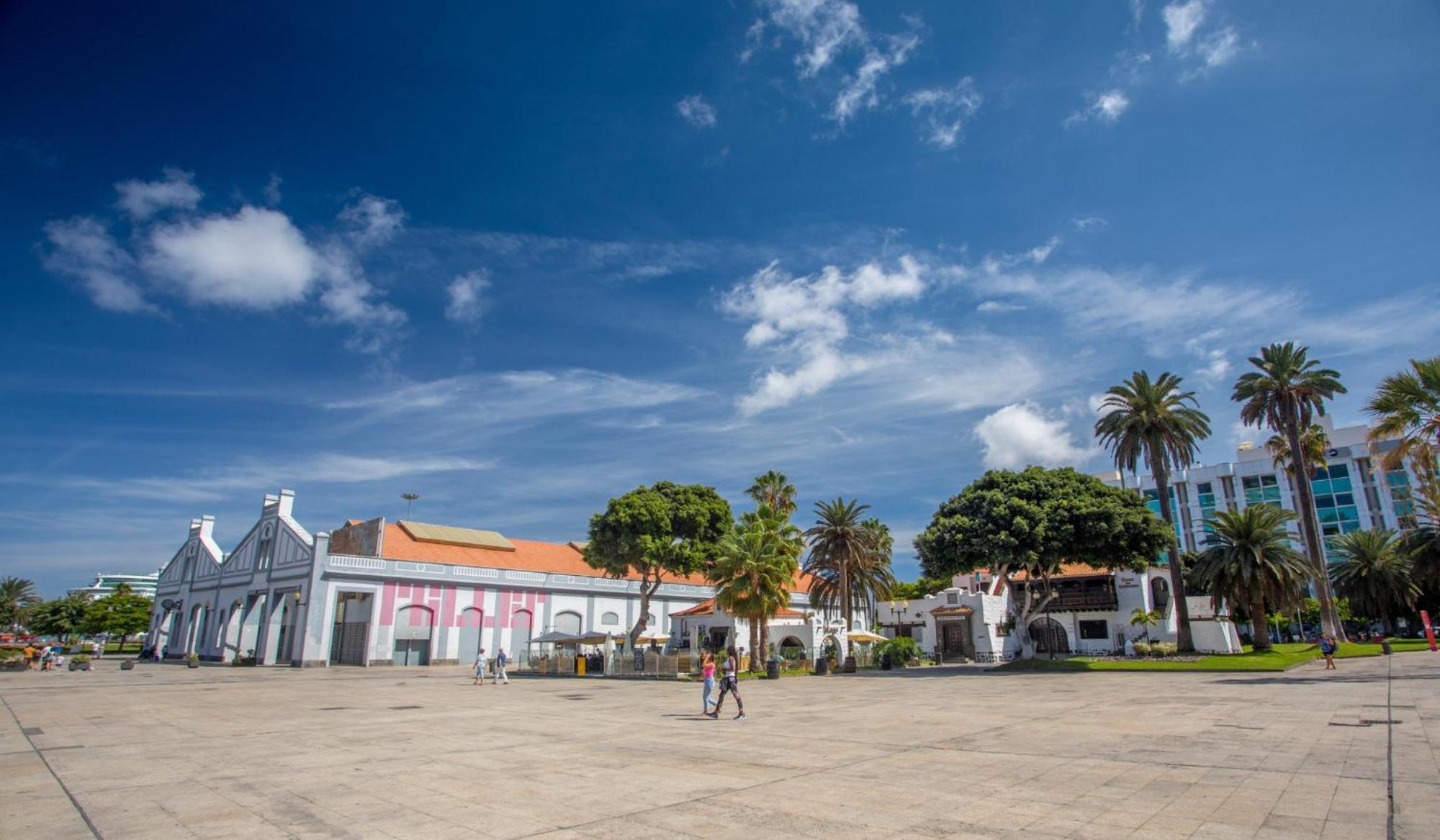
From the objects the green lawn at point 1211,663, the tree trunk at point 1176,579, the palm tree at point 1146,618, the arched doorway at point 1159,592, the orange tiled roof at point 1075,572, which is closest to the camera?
the green lawn at point 1211,663

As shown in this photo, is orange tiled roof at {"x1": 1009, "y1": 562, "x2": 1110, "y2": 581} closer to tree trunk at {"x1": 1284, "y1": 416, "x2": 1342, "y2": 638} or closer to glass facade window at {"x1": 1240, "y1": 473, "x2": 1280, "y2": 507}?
tree trunk at {"x1": 1284, "y1": 416, "x2": 1342, "y2": 638}

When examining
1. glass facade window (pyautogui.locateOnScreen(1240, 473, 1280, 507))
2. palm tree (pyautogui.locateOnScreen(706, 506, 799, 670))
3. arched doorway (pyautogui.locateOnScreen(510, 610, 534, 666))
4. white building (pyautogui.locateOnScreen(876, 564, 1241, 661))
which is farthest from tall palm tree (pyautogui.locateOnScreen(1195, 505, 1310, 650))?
glass facade window (pyautogui.locateOnScreen(1240, 473, 1280, 507))

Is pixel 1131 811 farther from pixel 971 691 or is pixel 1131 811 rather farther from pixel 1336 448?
pixel 1336 448

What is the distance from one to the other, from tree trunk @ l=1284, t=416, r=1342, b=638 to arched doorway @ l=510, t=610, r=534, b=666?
53.0 meters

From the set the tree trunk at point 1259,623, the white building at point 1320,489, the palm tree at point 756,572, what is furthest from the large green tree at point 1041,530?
the white building at point 1320,489

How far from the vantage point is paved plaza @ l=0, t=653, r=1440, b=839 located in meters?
8.20

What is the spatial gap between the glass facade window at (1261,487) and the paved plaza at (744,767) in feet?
344

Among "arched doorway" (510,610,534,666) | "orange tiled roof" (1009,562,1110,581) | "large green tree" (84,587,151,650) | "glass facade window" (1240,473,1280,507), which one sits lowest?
"arched doorway" (510,610,534,666)

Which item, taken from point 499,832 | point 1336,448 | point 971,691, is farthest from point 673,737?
point 1336,448

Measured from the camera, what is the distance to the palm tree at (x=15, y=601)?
99.1 metres

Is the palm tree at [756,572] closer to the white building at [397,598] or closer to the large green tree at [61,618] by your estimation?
the white building at [397,598]

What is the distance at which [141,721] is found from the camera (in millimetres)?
18406

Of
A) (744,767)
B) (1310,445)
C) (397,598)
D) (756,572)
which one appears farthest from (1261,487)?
(744,767)

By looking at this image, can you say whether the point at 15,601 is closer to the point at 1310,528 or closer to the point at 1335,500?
the point at 1310,528
